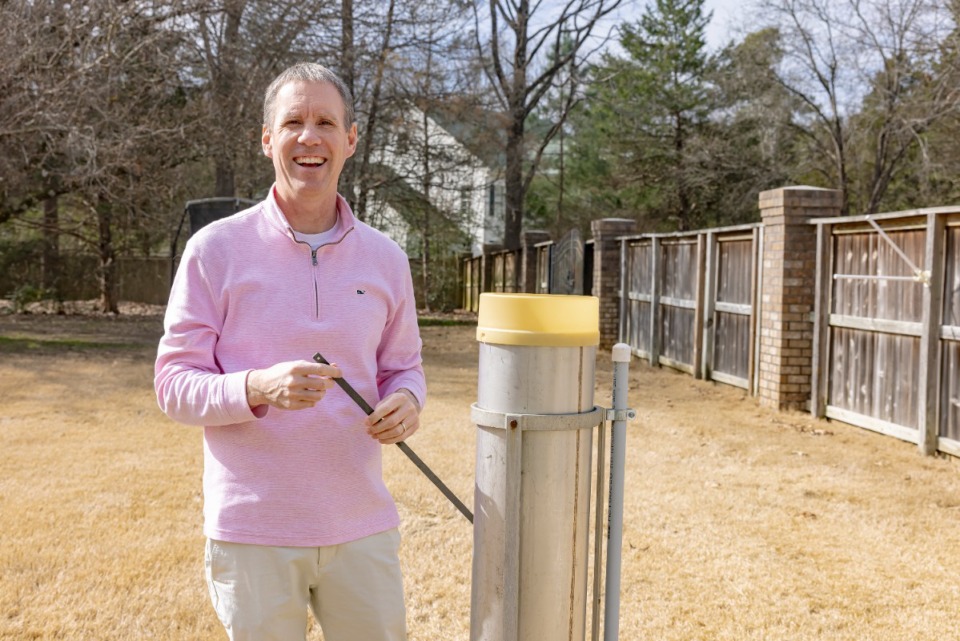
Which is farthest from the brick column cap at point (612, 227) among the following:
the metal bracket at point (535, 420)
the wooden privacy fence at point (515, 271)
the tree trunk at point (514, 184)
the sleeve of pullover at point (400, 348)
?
the metal bracket at point (535, 420)

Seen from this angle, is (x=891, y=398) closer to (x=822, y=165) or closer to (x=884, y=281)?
(x=884, y=281)

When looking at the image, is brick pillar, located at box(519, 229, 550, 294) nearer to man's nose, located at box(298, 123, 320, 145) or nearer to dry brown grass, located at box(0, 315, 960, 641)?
dry brown grass, located at box(0, 315, 960, 641)

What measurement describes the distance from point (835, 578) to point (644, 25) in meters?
29.4

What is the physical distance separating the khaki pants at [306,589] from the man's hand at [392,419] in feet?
0.76

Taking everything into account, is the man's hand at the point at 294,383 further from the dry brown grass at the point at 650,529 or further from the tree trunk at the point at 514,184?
the tree trunk at the point at 514,184

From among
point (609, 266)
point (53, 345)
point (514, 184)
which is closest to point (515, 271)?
point (514, 184)

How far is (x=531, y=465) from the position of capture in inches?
78.6

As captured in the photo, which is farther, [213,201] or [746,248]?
[213,201]

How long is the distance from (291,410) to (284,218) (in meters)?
0.43

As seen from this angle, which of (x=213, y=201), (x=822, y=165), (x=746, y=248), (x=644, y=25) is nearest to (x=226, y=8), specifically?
(x=213, y=201)

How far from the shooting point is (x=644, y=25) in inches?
1233

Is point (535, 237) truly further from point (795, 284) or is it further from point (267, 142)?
point (267, 142)

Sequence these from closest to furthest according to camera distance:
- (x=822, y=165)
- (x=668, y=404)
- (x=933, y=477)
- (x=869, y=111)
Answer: (x=933, y=477)
(x=668, y=404)
(x=869, y=111)
(x=822, y=165)

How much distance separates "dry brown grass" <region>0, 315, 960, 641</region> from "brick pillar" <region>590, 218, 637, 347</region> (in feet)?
19.0
